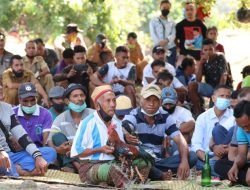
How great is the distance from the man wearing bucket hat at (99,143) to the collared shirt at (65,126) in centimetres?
147

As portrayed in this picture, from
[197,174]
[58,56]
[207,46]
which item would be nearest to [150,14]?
[58,56]

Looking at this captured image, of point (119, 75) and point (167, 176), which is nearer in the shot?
point (167, 176)

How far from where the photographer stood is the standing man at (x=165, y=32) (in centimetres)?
1528

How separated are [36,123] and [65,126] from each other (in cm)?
35

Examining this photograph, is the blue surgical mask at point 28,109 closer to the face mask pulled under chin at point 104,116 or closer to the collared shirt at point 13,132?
the collared shirt at point 13,132

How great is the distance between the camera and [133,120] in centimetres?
911

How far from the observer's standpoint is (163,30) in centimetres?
1543

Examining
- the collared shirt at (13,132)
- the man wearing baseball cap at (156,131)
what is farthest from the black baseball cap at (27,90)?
the man wearing baseball cap at (156,131)

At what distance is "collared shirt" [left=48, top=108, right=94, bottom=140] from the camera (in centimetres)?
991

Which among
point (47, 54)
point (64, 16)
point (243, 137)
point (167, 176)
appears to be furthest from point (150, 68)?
point (64, 16)

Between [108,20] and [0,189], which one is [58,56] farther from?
[0,189]

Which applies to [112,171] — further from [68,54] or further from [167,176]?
[68,54]

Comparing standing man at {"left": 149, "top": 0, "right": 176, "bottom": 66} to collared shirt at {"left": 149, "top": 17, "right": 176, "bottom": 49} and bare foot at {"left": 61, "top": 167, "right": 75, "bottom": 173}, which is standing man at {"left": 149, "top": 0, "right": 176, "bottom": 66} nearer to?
collared shirt at {"left": 149, "top": 17, "right": 176, "bottom": 49}

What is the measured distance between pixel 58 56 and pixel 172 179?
7129 millimetres
